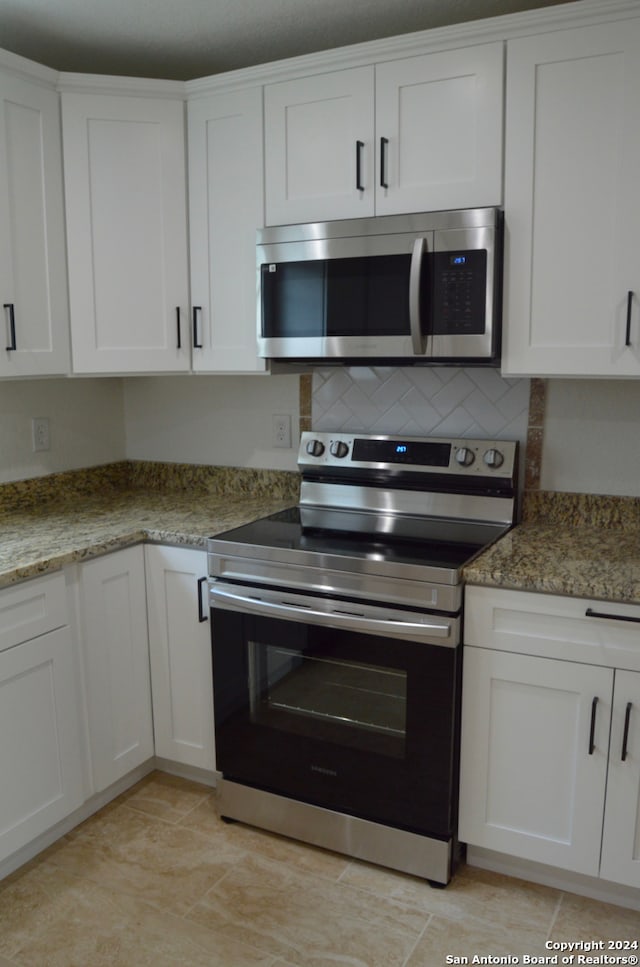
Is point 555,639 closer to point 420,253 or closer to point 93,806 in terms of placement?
point 420,253

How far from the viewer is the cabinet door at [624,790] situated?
1.80m

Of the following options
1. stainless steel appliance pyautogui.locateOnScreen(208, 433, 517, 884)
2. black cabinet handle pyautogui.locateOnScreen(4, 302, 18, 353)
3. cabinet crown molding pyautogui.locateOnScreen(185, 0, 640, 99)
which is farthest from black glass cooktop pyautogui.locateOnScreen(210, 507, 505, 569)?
cabinet crown molding pyautogui.locateOnScreen(185, 0, 640, 99)

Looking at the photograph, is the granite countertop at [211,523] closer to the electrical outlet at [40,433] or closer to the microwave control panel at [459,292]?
the electrical outlet at [40,433]

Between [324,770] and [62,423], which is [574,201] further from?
[62,423]

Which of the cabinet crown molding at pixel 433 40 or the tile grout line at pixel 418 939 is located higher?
the cabinet crown molding at pixel 433 40

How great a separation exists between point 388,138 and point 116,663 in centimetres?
173

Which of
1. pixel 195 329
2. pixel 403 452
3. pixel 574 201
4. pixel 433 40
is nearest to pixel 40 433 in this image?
pixel 195 329

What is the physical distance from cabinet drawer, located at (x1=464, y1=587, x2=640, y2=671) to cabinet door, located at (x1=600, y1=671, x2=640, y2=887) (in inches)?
2.8

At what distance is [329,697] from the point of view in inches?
83.4

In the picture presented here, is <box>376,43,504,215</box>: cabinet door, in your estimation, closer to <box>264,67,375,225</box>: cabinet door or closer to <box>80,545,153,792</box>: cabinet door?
<box>264,67,375,225</box>: cabinet door

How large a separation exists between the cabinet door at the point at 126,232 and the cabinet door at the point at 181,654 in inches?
27.1

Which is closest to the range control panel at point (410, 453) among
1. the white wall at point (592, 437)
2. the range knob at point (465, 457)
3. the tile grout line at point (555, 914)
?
the range knob at point (465, 457)

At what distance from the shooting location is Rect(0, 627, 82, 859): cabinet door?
1974 mm

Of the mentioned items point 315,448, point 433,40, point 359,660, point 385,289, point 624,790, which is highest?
point 433,40
